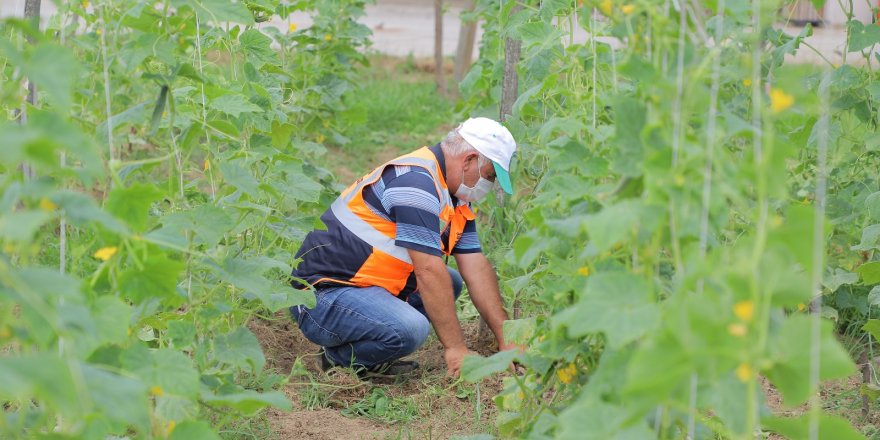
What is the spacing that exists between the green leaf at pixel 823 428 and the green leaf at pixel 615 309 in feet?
0.99

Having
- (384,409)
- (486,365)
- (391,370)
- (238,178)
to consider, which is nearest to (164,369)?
(238,178)

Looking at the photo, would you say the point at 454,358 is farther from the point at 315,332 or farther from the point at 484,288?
the point at 315,332

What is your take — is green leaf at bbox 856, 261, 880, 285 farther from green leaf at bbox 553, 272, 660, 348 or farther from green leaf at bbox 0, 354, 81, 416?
green leaf at bbox 0, 354, 81, 416

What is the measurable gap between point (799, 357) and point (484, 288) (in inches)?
85.6

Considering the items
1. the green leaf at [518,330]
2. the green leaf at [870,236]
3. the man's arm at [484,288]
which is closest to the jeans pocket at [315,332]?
the man's arm at [484,288]

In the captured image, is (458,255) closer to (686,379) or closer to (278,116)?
(278,116)

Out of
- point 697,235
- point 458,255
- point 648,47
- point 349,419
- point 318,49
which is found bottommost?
point 349,419

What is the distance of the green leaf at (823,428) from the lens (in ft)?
5.58

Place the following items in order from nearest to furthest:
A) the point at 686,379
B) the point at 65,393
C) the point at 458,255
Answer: the point at 65,393, the point at 686,379, the point at 458,255

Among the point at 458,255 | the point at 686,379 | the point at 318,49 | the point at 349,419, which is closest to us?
the point at 686,379

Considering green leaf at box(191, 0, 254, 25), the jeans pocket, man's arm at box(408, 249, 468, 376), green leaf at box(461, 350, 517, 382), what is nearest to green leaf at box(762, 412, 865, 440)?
green leaf at box(461, 350, 517, 382)

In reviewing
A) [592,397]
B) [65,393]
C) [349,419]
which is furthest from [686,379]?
[349,419]

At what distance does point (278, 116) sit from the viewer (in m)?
3.57

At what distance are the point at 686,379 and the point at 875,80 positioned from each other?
7.14 ft
